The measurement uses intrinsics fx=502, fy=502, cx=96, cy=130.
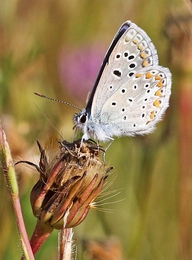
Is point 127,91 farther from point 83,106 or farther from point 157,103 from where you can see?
point 83,106

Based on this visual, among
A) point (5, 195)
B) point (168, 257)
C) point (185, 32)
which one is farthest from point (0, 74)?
point (168, 257)

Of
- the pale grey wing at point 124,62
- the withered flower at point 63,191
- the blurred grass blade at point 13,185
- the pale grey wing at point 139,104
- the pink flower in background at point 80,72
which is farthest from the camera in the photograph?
the pink flower in background at point 80,72

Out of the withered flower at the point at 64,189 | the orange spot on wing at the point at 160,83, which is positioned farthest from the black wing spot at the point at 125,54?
the withered flower at the point at 64,189

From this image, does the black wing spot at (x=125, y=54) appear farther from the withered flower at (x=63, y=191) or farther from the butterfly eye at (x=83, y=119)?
the withered flower at (x=63, y=191)

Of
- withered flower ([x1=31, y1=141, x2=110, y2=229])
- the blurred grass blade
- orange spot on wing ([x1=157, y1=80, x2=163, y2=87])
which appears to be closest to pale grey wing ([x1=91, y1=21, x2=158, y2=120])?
orange spot on wing ([x1=157, y1=80, x2=163, y2=87])

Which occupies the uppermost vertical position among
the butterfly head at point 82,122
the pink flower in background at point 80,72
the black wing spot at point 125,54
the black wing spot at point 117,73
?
the pink flower in background at point 80,72

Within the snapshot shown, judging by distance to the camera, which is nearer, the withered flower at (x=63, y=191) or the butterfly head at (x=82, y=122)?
the withered flower at (x=63, y=191)

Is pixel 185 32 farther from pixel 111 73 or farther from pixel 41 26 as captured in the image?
pixel 41 26
